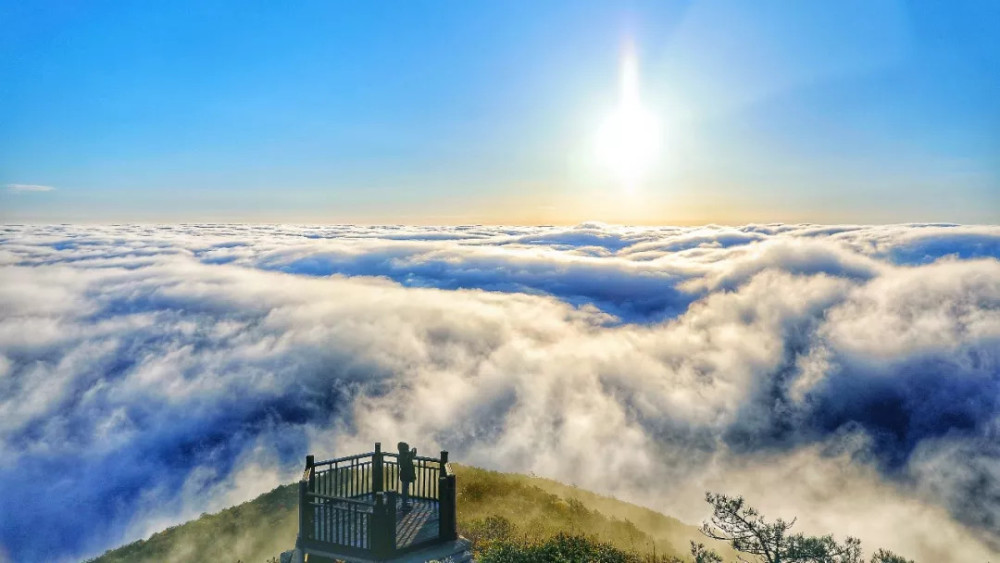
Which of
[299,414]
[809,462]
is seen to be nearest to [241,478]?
[299,414]

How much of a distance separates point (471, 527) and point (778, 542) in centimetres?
1141

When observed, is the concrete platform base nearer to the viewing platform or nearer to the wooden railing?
the viewing platform

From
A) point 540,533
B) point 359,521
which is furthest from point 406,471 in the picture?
point 540,533

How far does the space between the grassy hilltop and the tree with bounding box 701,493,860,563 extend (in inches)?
236

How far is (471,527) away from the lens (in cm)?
2150

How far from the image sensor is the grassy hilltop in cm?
2308

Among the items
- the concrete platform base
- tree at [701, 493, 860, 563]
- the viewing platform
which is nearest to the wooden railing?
the viewing platform

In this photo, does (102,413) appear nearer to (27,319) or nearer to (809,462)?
(27,319)

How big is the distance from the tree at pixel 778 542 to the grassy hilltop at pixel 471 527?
19.7 feet

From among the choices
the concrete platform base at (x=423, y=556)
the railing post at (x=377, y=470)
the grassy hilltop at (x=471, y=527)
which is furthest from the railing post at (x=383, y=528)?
the grassy hilltop at (x=471, y=527)

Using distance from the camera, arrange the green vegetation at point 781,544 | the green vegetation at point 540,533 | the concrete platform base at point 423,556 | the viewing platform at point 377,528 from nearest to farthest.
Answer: the viewing platform at point 377,528
the concrete platform base at point 423,556
the green vegetation at point 781,544
the green vegetation at point 540,533

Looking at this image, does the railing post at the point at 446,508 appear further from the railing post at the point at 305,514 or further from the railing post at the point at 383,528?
the railing post at the point at 305,514

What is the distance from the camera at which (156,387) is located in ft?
429

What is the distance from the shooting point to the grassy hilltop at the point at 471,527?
75.7 feet
